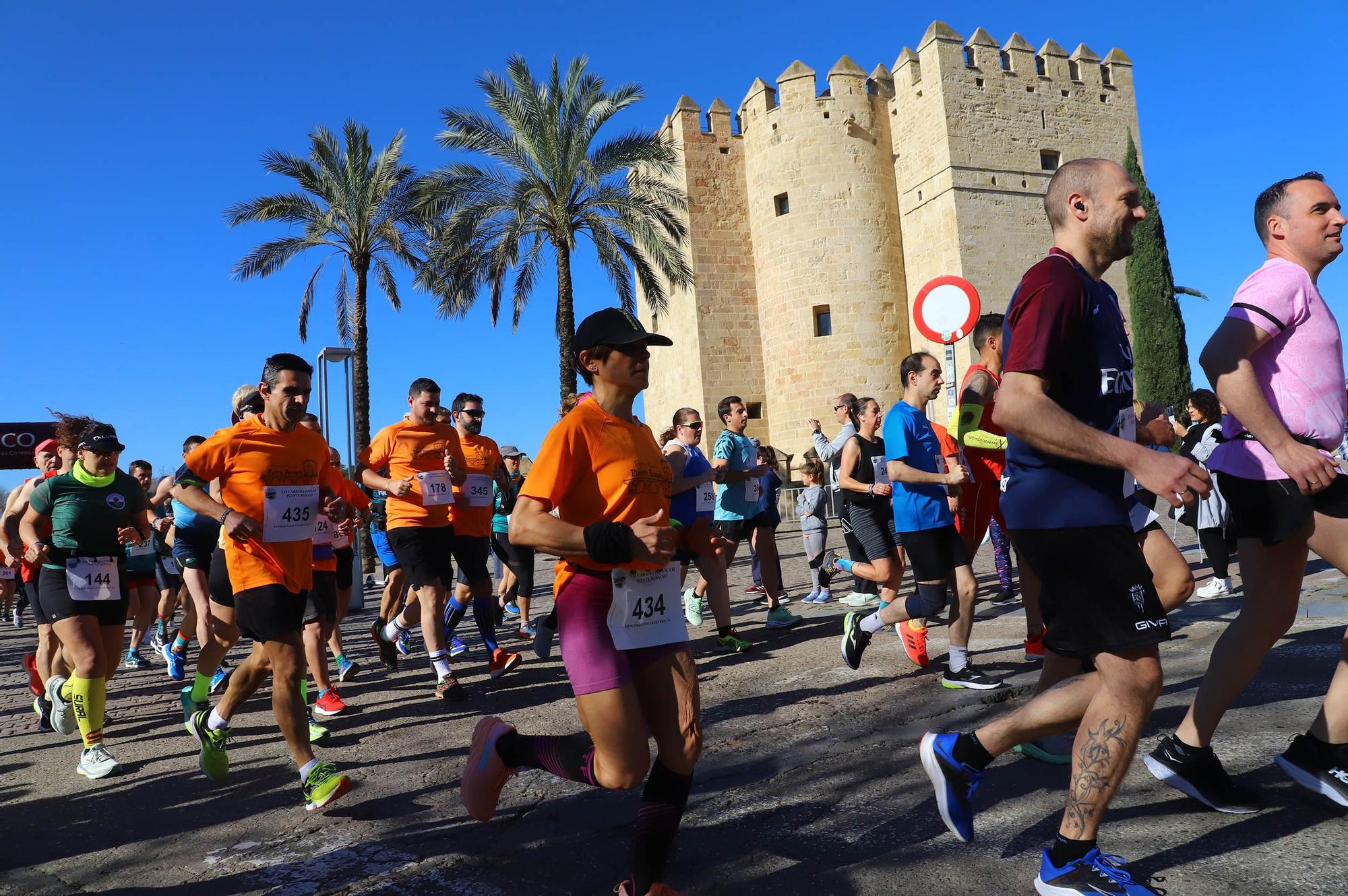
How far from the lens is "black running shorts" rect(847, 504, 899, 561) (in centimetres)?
709

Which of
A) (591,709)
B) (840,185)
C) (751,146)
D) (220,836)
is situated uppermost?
(751,146)

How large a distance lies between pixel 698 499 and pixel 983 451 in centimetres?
291

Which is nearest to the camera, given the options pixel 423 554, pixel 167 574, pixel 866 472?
pixel 423 554

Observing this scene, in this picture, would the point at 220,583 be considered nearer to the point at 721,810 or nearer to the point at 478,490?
the point at 478,490

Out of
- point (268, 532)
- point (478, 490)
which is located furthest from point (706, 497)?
point (268, 532)

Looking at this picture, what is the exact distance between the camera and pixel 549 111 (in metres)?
20.4

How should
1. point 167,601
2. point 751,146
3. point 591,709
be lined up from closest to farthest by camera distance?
1. point 591,709
2. point 167,601
3. point 751,146

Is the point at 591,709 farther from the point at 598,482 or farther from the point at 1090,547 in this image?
the point at 1090,547

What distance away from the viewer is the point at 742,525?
9148 millimetres

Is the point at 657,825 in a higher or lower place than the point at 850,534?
lower

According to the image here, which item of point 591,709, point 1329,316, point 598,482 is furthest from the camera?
point 1329,316

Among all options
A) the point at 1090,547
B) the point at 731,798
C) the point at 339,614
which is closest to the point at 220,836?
the point at 731,798

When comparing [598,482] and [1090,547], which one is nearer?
[1090,547]

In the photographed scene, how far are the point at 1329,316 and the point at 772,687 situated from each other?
362 centimetres
